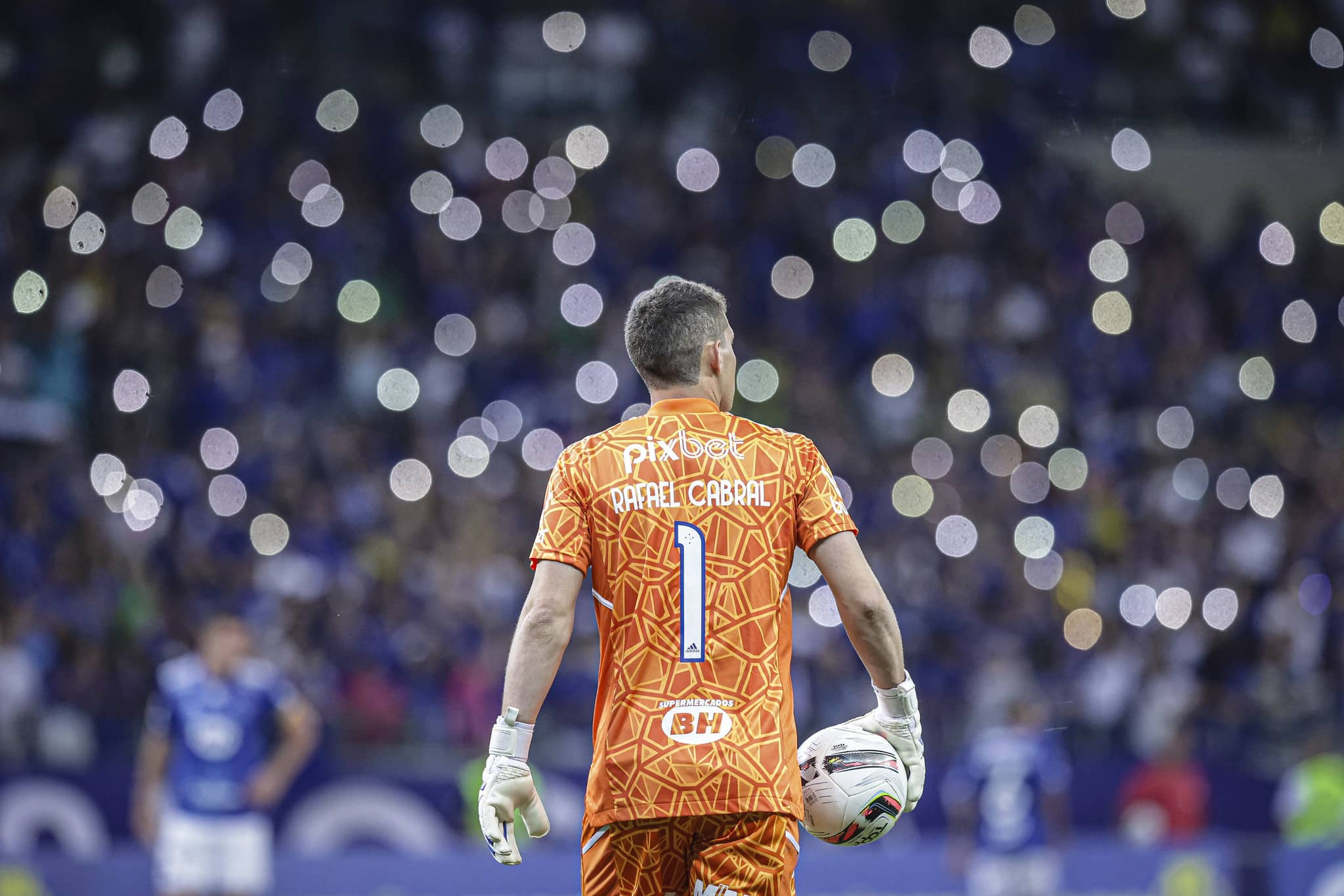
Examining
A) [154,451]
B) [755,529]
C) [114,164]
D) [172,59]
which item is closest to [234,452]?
[154,451]

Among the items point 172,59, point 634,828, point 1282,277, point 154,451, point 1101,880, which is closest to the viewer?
point 634,828

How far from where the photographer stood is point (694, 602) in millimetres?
3625

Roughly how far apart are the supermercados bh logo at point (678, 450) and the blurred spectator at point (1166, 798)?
9583 millimetres

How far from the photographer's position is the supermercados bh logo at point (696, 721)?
357 cm

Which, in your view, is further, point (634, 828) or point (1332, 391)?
point (1332, 391)

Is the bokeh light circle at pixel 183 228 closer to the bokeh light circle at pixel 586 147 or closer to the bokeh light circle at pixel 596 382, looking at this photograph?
the bokeh light circle at pixel 596 382

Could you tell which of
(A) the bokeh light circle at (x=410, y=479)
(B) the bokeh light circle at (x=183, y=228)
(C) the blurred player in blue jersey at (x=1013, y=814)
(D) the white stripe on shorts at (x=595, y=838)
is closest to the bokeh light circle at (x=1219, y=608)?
(C) the blurred player in blue jersey at (x=1013, y=814)

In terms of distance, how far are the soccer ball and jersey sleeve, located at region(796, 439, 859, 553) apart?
52 cm

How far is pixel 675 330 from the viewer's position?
383 cm

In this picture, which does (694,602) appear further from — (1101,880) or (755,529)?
(1101,880)

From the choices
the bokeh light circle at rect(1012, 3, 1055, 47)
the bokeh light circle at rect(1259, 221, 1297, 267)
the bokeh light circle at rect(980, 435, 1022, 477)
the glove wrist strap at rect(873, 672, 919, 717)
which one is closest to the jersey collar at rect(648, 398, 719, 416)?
the glove wrist strap at rect(873, 672, 919, 717)

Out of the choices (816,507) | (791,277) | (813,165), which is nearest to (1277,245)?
(813,165)

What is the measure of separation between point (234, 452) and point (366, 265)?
3.13 meters

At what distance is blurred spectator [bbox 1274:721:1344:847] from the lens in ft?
38.9
